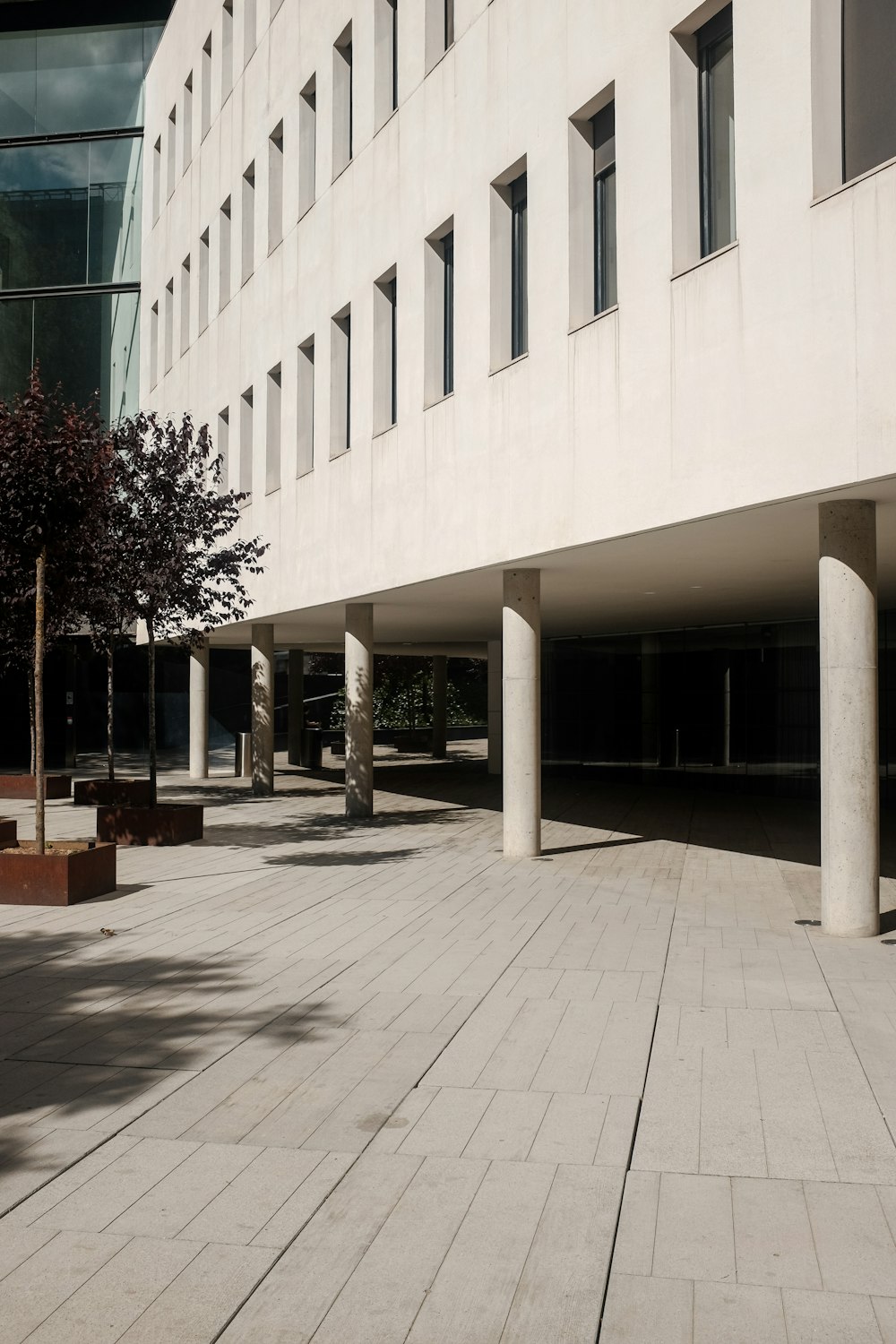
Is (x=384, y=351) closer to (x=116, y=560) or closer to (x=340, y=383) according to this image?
(x=340, y=383)

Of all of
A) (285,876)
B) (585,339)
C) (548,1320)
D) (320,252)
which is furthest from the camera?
(320,252)

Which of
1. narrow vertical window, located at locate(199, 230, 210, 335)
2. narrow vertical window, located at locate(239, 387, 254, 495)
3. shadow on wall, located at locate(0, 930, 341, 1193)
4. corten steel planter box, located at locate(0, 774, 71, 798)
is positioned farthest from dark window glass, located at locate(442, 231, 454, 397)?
corten steel planter box, located at locate(0, 774, 71, 798)

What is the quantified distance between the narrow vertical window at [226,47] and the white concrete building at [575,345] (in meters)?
0.18

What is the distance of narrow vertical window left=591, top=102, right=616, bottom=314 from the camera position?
12.2 meters

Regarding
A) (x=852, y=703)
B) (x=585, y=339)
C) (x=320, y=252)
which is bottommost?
(x=852, y=703)

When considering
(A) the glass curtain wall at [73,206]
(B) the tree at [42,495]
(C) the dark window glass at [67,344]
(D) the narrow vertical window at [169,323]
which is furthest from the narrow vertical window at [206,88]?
(B) the tree at [42,495]

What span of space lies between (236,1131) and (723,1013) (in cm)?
320

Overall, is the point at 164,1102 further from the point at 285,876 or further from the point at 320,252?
the point at 320,252

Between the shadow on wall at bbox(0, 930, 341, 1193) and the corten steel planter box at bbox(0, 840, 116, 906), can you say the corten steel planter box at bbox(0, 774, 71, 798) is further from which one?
the shadow on wall at bbox(0, 930, 341, 1193)

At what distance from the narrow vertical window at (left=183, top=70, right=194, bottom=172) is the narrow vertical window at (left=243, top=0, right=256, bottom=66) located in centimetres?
482

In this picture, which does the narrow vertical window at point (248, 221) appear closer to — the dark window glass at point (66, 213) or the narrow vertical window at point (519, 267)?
the narrow vertical window at point (519, 267)

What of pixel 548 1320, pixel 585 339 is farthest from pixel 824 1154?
pixel 585 339

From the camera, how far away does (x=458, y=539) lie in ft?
47.4

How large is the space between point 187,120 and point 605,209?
64.2 feet
